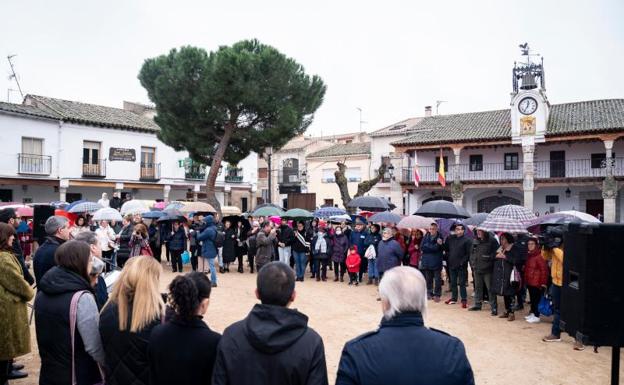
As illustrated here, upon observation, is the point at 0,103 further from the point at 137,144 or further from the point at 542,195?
the point at 542,195

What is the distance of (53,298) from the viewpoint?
3.38m

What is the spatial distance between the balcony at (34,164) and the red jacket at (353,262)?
2189 cm

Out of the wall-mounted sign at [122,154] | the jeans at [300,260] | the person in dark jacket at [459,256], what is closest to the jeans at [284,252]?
the jeans at [300,260]

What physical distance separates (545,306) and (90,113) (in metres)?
29.2

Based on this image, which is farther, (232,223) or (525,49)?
(525,49)

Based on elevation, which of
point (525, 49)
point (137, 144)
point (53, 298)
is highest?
point (525, 49)

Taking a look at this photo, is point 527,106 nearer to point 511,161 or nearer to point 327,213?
point 511,161

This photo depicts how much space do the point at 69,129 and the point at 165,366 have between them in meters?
29.5

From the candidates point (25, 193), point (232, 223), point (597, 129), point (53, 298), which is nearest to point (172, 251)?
point (232, 223)

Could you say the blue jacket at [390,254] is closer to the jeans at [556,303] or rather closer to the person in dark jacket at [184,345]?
the jeans at [556,303]

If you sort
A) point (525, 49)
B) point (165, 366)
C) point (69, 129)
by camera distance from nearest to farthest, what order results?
point (165, 366), point (69, 129), point (525, 49)

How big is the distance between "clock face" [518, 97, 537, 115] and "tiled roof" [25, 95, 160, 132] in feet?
76.7

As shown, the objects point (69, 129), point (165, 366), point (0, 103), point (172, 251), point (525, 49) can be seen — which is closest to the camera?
point (165, 366)

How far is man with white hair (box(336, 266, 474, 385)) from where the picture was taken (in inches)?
90.3
